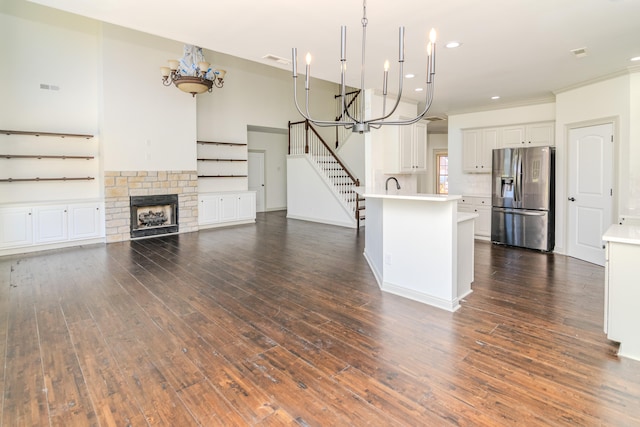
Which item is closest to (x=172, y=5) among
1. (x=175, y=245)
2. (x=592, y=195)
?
(x=175, y=245)

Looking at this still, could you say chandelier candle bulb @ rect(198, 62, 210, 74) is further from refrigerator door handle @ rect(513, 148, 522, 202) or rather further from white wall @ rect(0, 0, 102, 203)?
refrigerator door handle @ rect(513, 148, 522, 202)

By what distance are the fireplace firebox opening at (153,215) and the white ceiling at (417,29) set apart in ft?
14.6

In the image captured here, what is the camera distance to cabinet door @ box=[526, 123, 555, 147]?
6.02m

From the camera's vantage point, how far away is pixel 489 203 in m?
6.84

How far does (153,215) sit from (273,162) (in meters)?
4.77

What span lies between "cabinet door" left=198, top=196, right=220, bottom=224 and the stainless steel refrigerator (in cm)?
598

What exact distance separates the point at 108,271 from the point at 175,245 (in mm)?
1726

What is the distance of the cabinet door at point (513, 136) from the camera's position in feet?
21.0

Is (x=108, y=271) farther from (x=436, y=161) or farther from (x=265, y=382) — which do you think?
(x=436, y=161)

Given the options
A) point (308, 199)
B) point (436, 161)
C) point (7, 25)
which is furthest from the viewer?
point (436, 161)

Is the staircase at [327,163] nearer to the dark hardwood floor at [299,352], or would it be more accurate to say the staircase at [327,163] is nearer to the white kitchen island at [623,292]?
the dark hardwood floor at [299,352]

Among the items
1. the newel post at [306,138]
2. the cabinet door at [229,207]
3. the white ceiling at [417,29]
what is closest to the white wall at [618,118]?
the white ceiling at [417,29]

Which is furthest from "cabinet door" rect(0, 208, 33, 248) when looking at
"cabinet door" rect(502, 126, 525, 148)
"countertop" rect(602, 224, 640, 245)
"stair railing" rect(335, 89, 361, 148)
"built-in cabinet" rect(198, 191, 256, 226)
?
"cabinet door" rect(502, 126, 525, 148)

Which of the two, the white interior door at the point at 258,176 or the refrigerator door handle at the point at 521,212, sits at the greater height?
the white interior door at the point at 258,176
